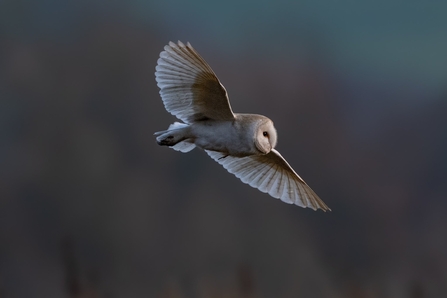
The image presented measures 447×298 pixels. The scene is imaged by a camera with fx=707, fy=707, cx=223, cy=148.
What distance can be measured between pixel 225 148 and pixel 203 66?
1.70 feet

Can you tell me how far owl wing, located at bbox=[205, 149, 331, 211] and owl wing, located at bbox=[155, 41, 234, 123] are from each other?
645mm

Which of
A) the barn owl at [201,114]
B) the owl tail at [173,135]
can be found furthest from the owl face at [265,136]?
the owl tail at [173,135]

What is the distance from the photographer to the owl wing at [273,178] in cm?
505

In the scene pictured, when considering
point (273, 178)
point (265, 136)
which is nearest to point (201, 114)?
point (265, 136)

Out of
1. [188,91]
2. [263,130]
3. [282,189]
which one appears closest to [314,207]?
[282,189]

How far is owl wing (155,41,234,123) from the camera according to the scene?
14.1 feet

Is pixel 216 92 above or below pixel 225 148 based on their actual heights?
above

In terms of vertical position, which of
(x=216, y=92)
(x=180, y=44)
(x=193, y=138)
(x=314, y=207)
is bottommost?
(x=314, y=207)

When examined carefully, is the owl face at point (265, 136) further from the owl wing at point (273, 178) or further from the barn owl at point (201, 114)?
the owl wing at point (273, 178)

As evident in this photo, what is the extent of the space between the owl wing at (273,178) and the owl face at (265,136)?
2.12ft

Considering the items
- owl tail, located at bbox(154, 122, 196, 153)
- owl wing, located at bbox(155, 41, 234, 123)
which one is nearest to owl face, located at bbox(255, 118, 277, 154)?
owl wing, located at bbox(155, 41, 234, 123)

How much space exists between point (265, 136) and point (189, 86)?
566 millimetres

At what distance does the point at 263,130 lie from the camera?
14.1 ft

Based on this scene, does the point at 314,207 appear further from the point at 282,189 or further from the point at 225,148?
the point at 225,148
